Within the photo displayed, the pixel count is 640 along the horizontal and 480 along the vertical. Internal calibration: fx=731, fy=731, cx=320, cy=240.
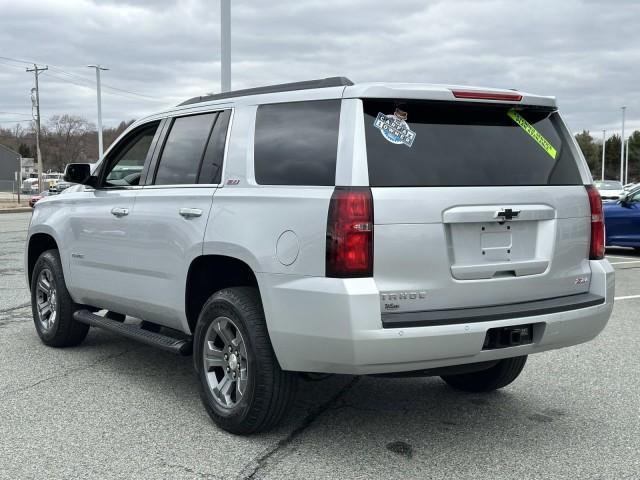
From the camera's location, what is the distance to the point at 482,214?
3732 millimetres

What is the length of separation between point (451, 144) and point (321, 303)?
111cm

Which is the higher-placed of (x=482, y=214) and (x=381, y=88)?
(x=381, y=88)

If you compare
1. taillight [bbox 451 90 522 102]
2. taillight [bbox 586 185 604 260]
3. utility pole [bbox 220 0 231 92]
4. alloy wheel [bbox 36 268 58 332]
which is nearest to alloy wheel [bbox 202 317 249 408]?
taillight [bbox 451 90 522 102]

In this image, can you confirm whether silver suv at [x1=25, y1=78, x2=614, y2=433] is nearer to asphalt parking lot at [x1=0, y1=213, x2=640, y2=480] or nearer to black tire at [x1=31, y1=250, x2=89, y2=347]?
asphalt parking lot at [x1=0, y1=213, x2=640, y2=480]

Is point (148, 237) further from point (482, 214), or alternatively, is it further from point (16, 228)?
point (16, 228)

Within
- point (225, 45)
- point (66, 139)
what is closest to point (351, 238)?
point (225, 45)

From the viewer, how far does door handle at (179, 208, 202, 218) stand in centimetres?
441

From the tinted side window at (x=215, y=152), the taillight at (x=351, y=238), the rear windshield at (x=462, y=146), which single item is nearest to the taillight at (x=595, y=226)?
the rear windshield at (x=462, y=146)

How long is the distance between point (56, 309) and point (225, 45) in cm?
809

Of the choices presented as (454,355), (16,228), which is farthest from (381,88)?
(16,228)

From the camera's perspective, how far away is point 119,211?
524cm

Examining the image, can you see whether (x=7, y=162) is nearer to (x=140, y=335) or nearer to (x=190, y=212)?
(x=140, y=335)

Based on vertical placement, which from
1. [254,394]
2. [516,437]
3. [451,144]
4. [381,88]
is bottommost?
[516,437]

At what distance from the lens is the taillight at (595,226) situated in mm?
4250
